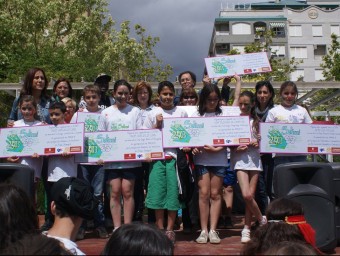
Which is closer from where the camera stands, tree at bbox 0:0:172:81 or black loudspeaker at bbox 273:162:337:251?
black loudspeaker at bbox 273:162:337:251

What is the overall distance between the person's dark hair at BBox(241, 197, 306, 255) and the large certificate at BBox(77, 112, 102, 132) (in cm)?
281

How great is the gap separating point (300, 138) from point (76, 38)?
18.8 m

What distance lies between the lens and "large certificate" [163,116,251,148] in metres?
5.35

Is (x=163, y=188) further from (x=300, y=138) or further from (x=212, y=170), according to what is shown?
(x=300, y=138)

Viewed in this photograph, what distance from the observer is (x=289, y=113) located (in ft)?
18.7

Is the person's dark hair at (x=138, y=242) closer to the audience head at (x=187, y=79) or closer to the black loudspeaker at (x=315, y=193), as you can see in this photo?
the black loudspeaker at (x=315, y=193)

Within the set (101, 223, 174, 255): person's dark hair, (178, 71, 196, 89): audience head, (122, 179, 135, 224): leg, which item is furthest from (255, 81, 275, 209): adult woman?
(101, 223, 174, 255): person's dark hair

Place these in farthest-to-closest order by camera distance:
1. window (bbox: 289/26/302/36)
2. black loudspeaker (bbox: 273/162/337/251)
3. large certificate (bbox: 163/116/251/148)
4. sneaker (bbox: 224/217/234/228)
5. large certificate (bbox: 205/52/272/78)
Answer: window (bbox: 289/26/302/36) < large certificate (bbox: 205/52/272/78) < sneaker (bbox: 224/217/234/228) < large certificate (bbox: 163/116/251/148) < black loudspeaker (bbox: 273/162/337/251)

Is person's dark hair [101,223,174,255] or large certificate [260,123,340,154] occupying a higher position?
large certificate [260,123,340,154]

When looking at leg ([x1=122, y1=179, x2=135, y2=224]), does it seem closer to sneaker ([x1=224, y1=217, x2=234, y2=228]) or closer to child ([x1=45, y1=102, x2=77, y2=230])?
child ([x1=45, y1=102, x2=77, y2=230])

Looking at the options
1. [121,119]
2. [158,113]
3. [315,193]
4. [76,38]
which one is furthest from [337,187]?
[76,38]

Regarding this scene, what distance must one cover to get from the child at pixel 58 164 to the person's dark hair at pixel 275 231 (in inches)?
106

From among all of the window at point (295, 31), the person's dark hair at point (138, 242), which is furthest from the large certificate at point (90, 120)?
the window at point (295, 31)

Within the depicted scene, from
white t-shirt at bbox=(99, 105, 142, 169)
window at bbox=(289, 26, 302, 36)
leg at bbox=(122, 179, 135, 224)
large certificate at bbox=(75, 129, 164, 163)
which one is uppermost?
window at bbox=(289, 26, 302, 36)
